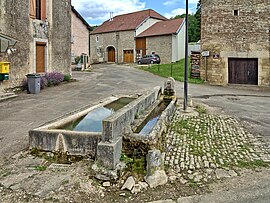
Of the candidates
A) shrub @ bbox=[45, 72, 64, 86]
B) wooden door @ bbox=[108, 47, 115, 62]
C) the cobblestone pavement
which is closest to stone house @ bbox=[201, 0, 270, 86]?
shrub @ bbox=[45, 72, 64, 86]

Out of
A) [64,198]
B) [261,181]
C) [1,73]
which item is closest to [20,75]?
[1,73]

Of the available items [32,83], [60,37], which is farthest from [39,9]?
[32,83]

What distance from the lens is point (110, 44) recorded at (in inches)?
1714

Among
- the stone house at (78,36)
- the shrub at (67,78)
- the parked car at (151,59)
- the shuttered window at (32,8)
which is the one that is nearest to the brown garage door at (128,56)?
the parked car at (151,59)

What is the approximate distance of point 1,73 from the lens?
40.1 ft

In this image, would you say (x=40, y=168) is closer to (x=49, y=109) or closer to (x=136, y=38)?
(x=49, y=109)

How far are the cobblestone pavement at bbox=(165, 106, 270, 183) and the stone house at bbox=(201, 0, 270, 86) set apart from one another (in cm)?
1107

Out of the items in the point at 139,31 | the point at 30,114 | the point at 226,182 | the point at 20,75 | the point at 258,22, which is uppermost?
the point at 139,31

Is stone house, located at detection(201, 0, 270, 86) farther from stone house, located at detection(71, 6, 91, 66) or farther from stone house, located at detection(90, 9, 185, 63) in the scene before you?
stone house, located at detection(71, 6, 91, 66)

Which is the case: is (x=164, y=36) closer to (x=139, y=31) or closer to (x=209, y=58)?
(x=139, y=31)

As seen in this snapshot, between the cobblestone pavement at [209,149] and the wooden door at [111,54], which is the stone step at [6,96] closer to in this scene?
the cobblestone pavement at [209,149]

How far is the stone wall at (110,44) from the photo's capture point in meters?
40.9

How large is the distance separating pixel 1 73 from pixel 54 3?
6790 mm

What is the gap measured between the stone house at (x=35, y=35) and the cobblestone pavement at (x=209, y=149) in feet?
29.4
